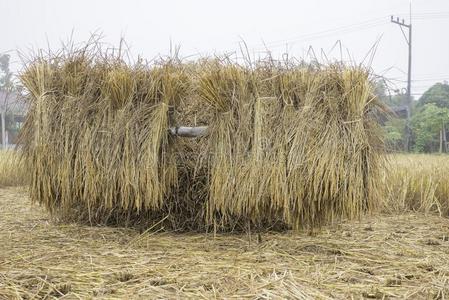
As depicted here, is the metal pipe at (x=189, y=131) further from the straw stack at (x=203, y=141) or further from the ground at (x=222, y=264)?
the ground at (x=222, y=264)

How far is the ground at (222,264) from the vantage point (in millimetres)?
2410

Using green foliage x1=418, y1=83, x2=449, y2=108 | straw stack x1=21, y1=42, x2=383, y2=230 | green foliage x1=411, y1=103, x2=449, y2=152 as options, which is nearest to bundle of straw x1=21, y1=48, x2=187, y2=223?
straw stack x1=21, y1=42, x2=383, y2=230

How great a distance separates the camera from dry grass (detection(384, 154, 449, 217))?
5602 millimetres

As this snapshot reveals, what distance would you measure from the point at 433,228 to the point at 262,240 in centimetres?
199

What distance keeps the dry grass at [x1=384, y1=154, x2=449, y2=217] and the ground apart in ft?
3.86

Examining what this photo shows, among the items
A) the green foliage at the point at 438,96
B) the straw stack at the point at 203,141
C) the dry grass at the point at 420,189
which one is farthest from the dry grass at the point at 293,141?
the green foliage at the point at 438,96

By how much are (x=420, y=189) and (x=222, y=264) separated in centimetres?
382

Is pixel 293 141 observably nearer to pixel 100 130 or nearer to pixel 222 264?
pixel 222 264

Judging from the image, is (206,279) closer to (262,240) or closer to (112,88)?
(262,240)

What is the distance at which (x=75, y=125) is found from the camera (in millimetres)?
3773

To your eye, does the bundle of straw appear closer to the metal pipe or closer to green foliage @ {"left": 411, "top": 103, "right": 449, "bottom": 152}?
the metal pipe

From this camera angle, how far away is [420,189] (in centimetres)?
584

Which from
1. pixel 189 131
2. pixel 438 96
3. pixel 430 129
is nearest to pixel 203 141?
pixel 189 131

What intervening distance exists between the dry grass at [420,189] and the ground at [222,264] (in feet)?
3.86
